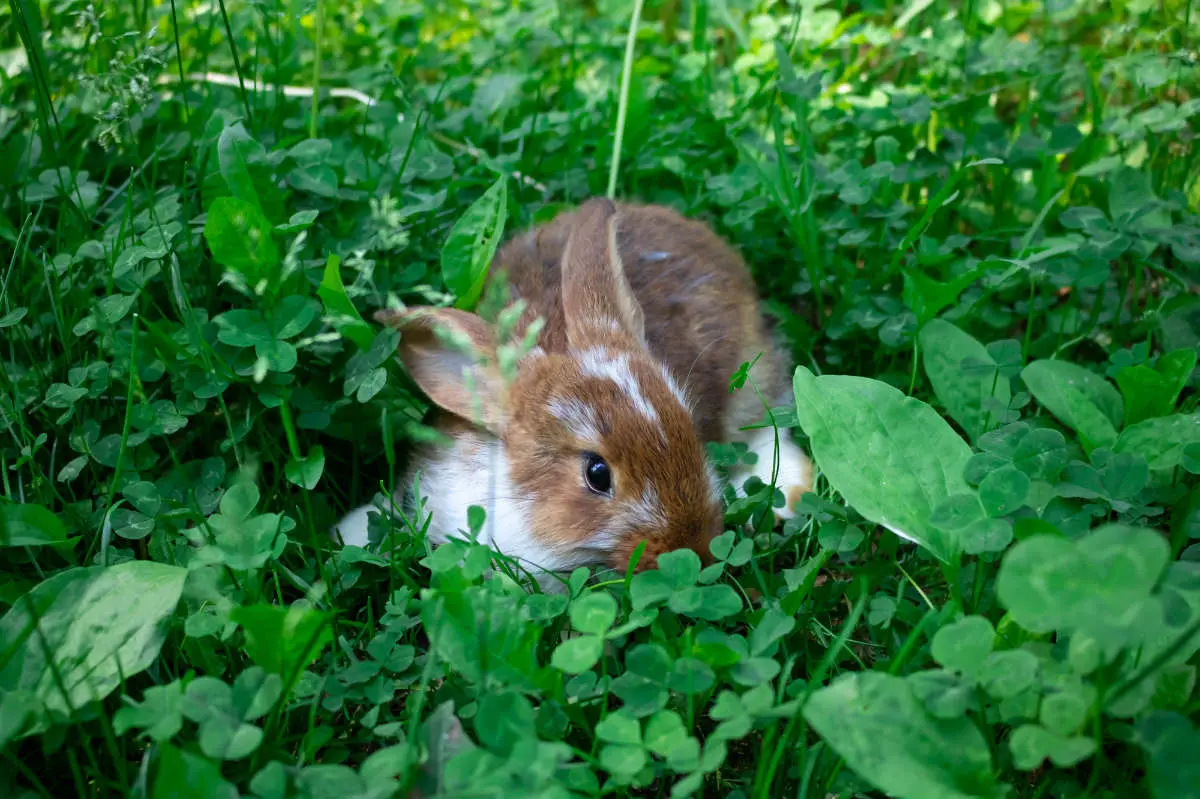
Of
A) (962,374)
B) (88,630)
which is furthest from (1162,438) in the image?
(88,630)

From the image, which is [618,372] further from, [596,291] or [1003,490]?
[1003,490]

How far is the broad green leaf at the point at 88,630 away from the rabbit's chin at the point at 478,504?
2.32 feet

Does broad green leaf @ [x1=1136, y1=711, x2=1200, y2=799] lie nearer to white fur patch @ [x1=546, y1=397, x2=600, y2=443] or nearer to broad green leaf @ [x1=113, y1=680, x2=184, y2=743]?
white fur patch @ [x1=546, y1=397, x2=600, y2=443]

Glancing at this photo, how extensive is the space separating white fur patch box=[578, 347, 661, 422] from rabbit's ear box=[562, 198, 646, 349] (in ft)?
0.16

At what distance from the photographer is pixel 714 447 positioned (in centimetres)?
305

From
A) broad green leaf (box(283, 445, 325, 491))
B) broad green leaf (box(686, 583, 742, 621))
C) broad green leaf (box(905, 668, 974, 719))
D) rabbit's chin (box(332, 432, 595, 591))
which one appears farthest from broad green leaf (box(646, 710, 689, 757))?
broad green leaf (box(283, 445, 325, 491))

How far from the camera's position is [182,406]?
9.62 ft

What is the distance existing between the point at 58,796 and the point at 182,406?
3.63 feet

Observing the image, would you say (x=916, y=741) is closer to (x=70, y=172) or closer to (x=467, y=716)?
(x=467, y=716)

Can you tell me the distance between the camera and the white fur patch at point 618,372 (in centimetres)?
297

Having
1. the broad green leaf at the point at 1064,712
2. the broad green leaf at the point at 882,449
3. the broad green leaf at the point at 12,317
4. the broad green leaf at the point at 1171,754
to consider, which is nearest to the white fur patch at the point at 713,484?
the broad green leaf at the point at 882,449

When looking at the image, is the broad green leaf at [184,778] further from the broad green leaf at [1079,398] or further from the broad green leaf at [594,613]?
the broad green leaf at [1079,398]

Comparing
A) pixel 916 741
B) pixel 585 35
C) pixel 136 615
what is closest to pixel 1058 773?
pixel 916 741

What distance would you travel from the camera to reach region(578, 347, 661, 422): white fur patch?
297 cm
